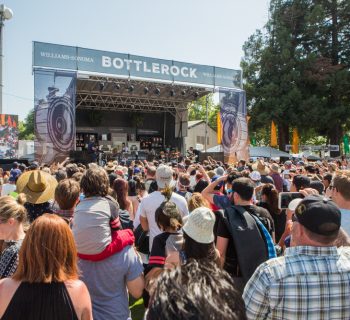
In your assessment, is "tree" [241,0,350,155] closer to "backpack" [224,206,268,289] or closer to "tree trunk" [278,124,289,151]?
"tree trunk" [278,124,289,151]

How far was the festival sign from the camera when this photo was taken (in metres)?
15.1

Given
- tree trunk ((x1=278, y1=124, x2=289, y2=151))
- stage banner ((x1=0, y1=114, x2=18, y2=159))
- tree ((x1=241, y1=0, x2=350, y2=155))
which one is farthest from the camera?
tree trunk ((x1=278, y1=124, x2=289, y2=151))

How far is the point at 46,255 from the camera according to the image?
1.71 metres

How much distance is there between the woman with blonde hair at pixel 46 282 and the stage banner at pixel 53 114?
13.5 m

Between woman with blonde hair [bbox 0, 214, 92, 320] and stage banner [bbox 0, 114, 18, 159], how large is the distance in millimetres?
16845

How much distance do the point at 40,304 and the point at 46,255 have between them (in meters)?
0.22

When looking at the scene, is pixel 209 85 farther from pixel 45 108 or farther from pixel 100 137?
pixel 100 137

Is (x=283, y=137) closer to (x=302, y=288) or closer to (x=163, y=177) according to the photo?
(x=163, y=177)

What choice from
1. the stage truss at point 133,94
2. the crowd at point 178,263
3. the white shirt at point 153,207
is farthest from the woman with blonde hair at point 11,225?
the stage truss at point 133,94

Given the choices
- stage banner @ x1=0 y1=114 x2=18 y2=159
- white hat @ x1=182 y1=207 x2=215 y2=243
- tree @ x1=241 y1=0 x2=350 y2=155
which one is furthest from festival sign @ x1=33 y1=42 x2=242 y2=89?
white hat @ x1=182 y1=207 x2=215 y2=243

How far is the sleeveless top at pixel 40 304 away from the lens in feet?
5.37

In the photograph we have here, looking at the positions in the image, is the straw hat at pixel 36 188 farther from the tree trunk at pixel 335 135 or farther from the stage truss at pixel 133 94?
the tree trunk at pixel 335 135

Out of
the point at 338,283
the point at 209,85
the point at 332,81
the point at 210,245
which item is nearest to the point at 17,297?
the point at 210,245

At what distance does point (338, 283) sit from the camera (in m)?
1.69
